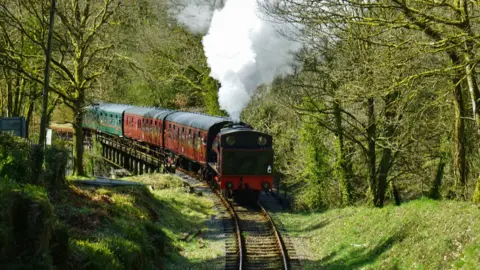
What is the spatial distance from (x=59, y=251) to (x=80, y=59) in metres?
14.7

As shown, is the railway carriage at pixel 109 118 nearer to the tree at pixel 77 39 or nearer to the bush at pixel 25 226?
the tree at pixel 77 39

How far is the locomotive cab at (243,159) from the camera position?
20.8 m

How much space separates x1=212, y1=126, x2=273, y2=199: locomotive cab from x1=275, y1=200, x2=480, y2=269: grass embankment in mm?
2710

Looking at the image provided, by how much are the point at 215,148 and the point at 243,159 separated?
1420 millimetres

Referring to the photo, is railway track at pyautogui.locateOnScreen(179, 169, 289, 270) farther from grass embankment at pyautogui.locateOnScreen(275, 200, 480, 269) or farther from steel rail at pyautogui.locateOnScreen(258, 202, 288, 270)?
grass embankment at pyautogui.locateOnScreen(275, 200, 480, 269)

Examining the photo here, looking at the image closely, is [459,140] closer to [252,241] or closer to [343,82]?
[343,82]

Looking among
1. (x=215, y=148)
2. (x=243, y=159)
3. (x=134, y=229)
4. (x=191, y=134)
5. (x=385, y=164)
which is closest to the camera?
(x=134, y=229)

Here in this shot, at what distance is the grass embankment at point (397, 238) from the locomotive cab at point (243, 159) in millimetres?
2710

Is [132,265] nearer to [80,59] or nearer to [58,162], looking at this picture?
[58,162]

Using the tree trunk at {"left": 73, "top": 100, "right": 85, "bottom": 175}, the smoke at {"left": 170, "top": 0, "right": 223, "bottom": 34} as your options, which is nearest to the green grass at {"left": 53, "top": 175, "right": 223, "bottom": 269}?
the tree trunk at {"left": 73, "top": 100, "right": 85, "bottom": 175}

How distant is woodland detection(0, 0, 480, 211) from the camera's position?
1091 centimetres

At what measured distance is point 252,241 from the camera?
16.5 meters

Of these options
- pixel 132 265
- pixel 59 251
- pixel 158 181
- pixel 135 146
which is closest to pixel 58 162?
pixel 132 265

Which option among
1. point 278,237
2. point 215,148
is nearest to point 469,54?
point 278,237
